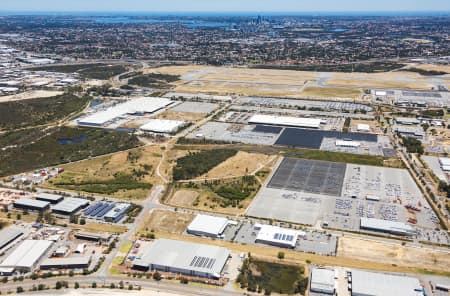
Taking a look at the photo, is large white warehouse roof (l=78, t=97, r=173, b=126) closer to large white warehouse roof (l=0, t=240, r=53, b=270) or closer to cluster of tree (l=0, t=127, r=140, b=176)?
cluster of tree (l=0, t=127, r=140, b=176)

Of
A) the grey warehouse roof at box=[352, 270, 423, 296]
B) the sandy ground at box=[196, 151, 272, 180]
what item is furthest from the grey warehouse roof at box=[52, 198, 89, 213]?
the grey warehouse roof at box=[352, 270, 423, 296]

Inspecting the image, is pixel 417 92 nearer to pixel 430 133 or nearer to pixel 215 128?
pixel 430 133

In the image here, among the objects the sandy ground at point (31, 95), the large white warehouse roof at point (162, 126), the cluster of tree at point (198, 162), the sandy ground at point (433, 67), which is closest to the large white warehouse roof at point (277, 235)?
the cluster of tree at point (198, 162)

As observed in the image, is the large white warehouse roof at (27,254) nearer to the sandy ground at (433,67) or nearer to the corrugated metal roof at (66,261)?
the corrugated metal roof at (66,261)

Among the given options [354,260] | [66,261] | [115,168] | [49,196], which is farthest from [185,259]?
[115,168]

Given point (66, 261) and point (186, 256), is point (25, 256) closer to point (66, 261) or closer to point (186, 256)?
point (66, 261)

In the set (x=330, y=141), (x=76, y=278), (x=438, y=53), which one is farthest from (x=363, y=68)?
(x=76, y=278)
